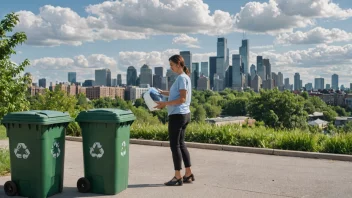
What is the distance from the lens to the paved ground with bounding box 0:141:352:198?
5.76 m

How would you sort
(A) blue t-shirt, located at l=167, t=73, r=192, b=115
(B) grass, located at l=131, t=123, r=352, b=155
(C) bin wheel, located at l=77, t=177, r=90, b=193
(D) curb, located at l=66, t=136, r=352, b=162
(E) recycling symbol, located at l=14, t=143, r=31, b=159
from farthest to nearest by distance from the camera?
(B) grass, located at l=131, t=123, r=352, b=155 → (D) curb, located at l=66, t=136, r=352, b=162 → (A) blue t-shirt, located at l=167, t=73, r=192, b=115 → (C) bin wheel, located at l=77, t=177, r=90, b=193 → (E) recycling symbol, located at l=14, t=143, r=31, b=159

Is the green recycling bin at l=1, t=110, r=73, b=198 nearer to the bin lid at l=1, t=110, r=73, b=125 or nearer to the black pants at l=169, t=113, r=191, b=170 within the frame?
the bin lid at l=1, t=110, r=73, b=125

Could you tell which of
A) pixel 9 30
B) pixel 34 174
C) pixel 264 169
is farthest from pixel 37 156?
pixel 9 30

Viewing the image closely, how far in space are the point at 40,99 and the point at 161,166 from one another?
14856mm

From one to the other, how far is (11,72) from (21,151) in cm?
725

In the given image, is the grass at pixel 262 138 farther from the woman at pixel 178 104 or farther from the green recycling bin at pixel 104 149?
the green recycling bin at pixel 104 149

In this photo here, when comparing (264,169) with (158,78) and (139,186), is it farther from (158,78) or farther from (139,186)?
(158,78)

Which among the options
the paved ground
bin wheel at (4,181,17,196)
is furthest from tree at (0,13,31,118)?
bin wheel at (4,181,17,196)

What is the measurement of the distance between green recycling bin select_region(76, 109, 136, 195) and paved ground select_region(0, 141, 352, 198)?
0.61 ft

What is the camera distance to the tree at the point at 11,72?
11011 mm

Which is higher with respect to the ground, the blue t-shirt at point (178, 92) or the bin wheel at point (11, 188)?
the blue t-shirt at point (178, 92)

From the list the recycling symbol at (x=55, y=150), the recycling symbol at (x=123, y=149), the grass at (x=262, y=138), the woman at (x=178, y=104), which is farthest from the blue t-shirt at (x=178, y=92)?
the grass at (x=262, y=138)

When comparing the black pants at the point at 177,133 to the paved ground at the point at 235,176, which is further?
the black pants at the point at 177,133

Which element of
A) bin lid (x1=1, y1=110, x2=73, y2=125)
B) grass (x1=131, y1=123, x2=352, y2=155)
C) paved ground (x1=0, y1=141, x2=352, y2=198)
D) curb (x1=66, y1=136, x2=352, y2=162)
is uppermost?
bin lid (x1=1, y1=110, x2=73, y2=125)
